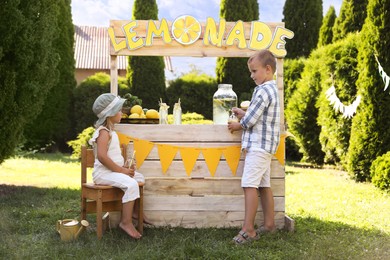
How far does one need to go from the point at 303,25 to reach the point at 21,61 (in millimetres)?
11125

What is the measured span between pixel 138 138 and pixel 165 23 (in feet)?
3.62

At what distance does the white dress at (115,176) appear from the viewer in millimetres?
4449

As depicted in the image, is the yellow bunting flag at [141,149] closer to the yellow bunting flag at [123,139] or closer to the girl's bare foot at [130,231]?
the yellow bunting flag at [123,139]

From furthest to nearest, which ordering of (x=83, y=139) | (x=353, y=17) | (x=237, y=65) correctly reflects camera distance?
(x=237, y=65) < (x=353, y=17) < (x=83, y=139)

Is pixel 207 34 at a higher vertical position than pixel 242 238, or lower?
higher

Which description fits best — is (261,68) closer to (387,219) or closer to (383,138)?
(387,219)

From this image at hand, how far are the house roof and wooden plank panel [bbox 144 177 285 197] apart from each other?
19.9m

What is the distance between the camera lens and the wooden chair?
440cm

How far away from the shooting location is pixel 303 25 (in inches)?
638

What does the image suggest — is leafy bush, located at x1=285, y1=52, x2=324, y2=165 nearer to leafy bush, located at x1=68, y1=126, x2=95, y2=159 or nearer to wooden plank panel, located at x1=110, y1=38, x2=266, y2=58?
leafy bush, located at x1=68, y1=126, x2=95, y2=159

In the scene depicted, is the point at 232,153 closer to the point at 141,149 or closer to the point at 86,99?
the point at 141,149

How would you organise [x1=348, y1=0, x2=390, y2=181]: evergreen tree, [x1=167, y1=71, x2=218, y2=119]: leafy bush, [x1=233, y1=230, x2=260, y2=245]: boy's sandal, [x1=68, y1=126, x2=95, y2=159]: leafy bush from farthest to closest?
[x1=167, y1=71, x2=218, y2=119]: leafy bush → [x1=68, y1=126, x2=95, y2=159]: leafy bush → [x1=348, y1=0, x2=390, y2=181]: evergreen tree → [x1=233, y1=230, x2=260, y2=245]: boy's sandal

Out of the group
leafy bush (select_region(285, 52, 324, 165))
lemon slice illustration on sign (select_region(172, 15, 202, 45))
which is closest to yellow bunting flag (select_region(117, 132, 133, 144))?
lemon slice illustration on sign (select_region(172, 15, 202, 45))

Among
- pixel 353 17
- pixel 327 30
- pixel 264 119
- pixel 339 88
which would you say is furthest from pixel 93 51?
pixel 264 119
